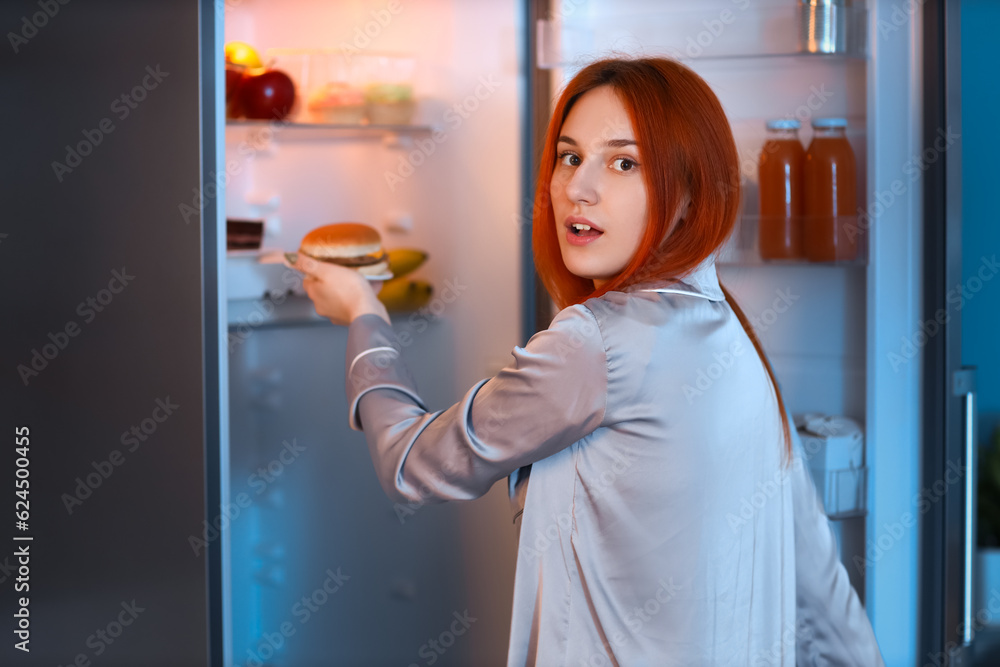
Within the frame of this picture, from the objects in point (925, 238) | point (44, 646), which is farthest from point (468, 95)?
point (44, 646)

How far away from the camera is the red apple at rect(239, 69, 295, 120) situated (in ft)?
4.57

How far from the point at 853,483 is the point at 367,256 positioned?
0.88m

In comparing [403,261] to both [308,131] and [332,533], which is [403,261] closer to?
[308,131]

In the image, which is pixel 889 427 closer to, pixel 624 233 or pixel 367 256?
pixel 624 233

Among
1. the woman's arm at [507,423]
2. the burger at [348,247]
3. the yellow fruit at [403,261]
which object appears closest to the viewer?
the woman's arm at [507,423]

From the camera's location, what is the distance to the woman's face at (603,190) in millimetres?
885

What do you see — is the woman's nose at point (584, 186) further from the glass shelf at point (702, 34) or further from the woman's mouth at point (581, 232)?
the glass shelf at point (702, 34)

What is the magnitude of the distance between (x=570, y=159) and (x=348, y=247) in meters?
0.46

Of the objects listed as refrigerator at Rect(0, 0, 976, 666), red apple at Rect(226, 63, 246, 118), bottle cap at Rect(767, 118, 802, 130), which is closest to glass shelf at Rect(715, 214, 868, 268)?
refrigerator at Rect(0, 0, 976, 666)

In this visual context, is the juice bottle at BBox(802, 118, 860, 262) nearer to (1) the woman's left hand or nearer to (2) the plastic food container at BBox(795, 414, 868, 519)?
(2) the plastic food container at BBox(795, 414, 868, 519)

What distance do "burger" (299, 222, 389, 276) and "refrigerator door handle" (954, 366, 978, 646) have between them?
95cm

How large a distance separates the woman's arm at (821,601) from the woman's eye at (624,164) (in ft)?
1.24

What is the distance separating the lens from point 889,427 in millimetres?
1446

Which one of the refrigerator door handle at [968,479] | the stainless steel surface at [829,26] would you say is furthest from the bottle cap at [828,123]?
the refrigerator door handle at [968,479]
